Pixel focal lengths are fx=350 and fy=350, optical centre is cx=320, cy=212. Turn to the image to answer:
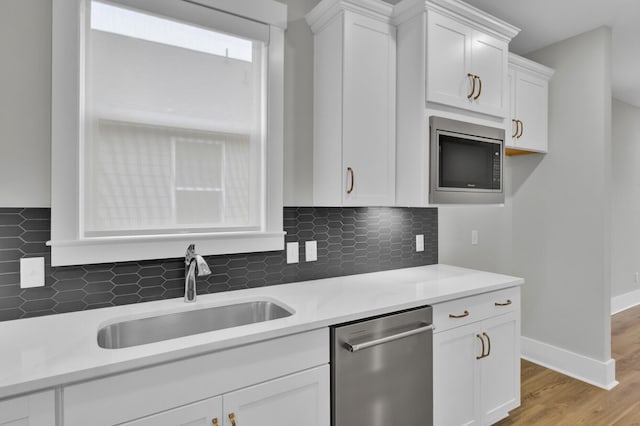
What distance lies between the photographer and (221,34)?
180 cm

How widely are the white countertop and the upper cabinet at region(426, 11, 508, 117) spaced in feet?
3.37

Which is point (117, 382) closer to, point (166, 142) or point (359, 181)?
point (166, 142)

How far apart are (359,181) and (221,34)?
1044 millimetres

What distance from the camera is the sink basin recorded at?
→ 4.63 feet

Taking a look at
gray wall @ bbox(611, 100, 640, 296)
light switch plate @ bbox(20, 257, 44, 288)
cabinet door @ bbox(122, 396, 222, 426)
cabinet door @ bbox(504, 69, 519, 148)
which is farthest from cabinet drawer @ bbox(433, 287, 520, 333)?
gray wall @ bbox(611, 100, 640, 296)

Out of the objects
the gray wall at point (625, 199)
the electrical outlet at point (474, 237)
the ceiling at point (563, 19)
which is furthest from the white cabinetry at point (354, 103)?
the gray wall at point (625, 199)

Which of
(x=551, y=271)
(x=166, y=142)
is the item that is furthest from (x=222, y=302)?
(x=551, y=271)

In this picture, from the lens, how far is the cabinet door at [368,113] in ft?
6.09

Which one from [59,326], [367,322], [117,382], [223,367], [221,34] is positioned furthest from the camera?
[221,34]

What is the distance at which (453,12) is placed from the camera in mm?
1945

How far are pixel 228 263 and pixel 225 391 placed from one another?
739mm

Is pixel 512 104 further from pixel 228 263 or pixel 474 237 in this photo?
pixel 228 263

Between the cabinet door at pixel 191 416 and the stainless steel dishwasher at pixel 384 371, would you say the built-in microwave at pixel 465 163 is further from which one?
the cabinet door at pixel 191 416

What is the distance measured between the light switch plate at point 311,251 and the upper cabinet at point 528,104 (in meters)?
1.69
